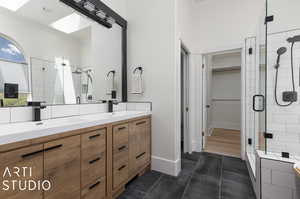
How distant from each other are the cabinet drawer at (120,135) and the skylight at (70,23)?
1.24 meters

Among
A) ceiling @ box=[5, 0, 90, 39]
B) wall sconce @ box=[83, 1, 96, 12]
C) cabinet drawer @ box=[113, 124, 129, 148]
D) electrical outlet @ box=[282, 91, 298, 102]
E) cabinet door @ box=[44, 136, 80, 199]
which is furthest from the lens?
electrical outlet @ box=[282, 91, 298, 102]

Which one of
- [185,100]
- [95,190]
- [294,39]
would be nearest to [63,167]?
[95,190]

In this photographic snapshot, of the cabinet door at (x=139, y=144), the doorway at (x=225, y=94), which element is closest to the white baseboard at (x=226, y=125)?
the doorway at (x=225, y=94)

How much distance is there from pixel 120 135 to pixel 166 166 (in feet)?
3.10

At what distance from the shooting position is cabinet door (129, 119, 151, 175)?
5.63 ft

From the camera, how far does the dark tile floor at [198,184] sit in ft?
5.15

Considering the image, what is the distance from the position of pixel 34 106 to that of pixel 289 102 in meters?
2.89

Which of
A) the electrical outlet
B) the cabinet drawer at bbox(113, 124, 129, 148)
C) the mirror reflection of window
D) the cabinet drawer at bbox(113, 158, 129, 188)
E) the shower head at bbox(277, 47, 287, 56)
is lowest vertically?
the cabinet drawer at bbox(113, 158, 129, 188)

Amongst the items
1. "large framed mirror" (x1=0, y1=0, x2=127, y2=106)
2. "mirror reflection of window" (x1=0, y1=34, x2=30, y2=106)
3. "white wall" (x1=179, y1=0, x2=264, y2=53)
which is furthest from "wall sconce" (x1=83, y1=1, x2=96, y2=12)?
"white wall" (x1=179, y1=0, x2=264, y2=53)

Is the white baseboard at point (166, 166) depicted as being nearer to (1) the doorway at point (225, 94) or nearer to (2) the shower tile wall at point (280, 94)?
(2) the shower tile wall at point (280, 94)

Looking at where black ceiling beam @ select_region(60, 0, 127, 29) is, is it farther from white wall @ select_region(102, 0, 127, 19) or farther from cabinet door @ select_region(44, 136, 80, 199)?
cabinet door @ select_region(44, 136, 80, 199)

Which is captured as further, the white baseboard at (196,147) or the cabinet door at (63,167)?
the white baseboard at (196,147)

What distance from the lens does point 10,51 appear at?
3.89ft

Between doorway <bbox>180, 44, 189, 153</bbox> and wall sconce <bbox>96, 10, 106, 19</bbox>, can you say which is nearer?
wall sconce <bbox>96, 10, 106, 19</bbox>
